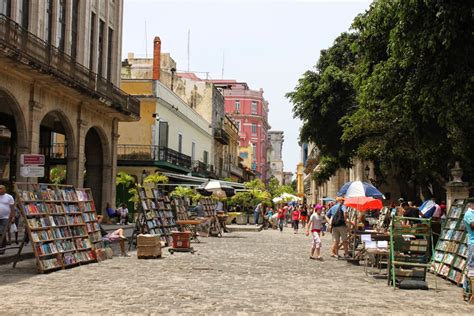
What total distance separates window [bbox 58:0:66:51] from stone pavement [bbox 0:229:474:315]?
540 inches

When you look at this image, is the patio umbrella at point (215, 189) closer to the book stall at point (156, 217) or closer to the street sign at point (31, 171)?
the book stall at point (156, 217)

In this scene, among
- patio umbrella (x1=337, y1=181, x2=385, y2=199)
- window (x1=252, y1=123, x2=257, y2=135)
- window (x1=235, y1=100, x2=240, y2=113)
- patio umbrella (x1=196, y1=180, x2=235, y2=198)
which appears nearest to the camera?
patio umbrella (x1=337, y1=181, x2=385, y2=199)

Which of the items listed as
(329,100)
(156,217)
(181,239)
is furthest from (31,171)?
(329,100)

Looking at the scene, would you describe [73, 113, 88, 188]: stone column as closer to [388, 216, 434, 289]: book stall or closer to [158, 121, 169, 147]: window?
[158, 121, 169, 147]: window

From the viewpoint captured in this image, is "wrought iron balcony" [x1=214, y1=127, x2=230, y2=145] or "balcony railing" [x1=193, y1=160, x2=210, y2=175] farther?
"wrought iron balcony" [x1=214, y1=127, x2=230, y2=145]

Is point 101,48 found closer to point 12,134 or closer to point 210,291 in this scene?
point 12,134

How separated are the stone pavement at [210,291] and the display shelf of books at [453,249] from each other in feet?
0.95

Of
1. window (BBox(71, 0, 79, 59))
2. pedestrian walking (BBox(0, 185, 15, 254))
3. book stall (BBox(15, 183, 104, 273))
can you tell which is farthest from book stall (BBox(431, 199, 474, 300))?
window (BBox(71, 0, 79, 59))

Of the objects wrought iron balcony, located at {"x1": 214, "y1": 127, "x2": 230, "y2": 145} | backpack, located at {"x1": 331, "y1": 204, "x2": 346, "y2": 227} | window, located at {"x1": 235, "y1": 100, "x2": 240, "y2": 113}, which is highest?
window, located at {"x1": 235, "y1": 100, "x2": 240, "y2": 113}

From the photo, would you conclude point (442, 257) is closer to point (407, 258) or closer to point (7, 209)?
point (407, 258)

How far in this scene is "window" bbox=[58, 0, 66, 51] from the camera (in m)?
26.6

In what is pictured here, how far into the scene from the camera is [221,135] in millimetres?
65625

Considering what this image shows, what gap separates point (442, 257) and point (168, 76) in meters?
44.4

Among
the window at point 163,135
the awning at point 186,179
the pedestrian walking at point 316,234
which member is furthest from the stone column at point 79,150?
the window at point 163,135
